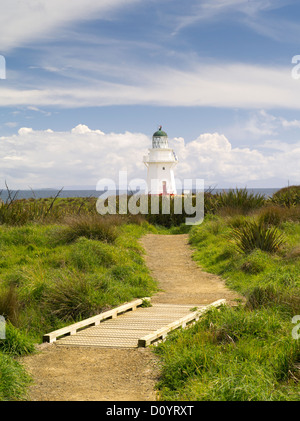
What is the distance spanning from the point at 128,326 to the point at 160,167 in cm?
3259

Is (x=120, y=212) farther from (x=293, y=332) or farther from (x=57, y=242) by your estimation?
(x=293, y=332)

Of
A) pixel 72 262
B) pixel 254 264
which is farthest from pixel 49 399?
pixel 254 264

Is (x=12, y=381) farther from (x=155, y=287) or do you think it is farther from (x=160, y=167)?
(x=160, y=167)

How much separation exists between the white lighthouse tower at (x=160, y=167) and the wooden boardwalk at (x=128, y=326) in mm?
30571

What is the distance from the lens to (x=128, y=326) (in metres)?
7.80

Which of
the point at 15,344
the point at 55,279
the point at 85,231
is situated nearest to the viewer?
the point at 15,344

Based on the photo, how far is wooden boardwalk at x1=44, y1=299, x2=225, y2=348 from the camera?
7016mm

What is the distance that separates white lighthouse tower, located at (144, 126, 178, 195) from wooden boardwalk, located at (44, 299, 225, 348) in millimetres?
30571

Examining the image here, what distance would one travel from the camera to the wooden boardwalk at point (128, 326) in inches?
276

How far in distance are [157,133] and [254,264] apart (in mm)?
30829

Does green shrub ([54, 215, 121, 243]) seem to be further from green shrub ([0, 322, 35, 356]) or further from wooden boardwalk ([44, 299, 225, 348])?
green shrub ([0, 322, 35, 356])

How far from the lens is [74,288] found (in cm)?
872

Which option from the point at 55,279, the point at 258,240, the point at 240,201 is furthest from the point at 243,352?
the point at 240,201

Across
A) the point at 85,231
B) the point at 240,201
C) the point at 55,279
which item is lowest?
the point at 55,279
